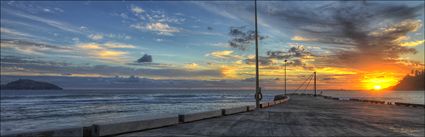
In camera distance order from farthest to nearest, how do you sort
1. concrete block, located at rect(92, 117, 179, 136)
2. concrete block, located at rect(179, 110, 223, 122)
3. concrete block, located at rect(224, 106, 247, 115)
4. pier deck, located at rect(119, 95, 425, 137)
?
concrete block, located at rect(224, 106, 247, 115) < concrete block, located at rect(179, 110, 223, 122) < pier deck, located at rect(119, 95, 425, 137) < concrete block, located at rect(92, 117, 179, 136)

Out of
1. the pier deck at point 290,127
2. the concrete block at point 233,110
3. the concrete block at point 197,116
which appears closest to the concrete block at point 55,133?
the pier deck at point 290,127

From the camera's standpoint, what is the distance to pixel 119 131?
15.4 m

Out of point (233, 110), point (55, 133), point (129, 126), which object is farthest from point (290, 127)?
point (55, 133)

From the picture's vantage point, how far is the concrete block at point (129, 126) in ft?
46.6

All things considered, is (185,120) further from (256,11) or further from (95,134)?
(256,11)

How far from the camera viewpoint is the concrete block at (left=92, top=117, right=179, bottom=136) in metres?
14.2

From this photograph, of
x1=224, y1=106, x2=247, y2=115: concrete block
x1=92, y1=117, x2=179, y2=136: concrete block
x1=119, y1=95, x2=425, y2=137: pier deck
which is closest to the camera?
x1=92, y1=117, x2=179, y2=136: concrete block

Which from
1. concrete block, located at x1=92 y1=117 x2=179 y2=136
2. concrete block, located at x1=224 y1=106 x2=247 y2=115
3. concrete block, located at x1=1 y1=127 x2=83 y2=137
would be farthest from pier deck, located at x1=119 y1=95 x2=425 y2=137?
concrete block, located at x1=1 y1=127 x2=83 y2=137

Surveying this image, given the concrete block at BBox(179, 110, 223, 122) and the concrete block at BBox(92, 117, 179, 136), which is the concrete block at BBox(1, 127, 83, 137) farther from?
the concrete block at BBox(179, 110, 223, 122)

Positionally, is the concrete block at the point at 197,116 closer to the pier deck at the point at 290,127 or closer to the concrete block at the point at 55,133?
the pier deck at the point at 290,127

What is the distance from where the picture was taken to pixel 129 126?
16.2m

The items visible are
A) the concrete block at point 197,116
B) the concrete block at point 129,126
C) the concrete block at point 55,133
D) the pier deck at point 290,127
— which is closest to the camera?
the concrete block at point 55,133

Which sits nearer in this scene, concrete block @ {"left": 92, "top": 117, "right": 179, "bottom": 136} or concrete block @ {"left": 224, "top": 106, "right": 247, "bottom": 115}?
concrete block @ {"left": 92, "top": 117, "right": 179, "bottom": 136}

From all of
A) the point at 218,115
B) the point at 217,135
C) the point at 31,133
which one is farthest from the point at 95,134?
the point at 218,115
